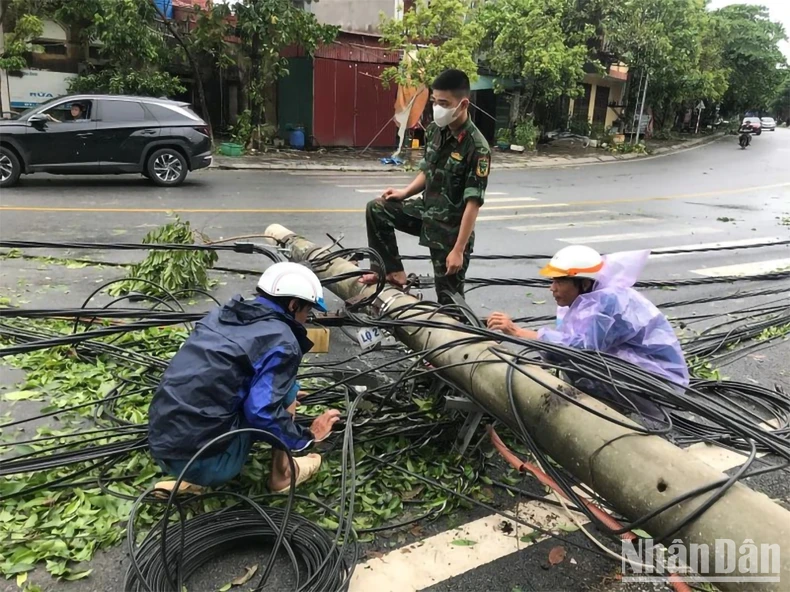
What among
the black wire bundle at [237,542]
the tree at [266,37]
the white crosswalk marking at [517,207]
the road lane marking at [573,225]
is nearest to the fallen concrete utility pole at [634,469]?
the black wire bundle at [237,542]

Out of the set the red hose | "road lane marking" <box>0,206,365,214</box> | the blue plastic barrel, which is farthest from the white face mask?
the blue plastic barrel

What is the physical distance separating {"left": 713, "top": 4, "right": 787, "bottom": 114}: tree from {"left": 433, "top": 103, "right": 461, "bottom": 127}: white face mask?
4262cm

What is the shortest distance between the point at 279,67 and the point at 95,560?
689 inches

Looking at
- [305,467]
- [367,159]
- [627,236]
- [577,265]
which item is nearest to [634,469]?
[577,265]

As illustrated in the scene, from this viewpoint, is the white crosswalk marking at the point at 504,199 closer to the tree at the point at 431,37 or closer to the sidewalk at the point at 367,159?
the sidewalk at the point at 367,159

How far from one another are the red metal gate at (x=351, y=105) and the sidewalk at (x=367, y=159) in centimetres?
76

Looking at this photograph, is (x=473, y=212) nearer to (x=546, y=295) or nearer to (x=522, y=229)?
(x=546, y=295)

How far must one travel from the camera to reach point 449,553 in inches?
107

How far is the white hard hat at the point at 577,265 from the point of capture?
307 cm

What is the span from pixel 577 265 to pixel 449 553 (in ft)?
4.74

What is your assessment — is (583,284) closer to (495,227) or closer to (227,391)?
(227,391)

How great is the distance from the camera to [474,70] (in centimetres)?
1948

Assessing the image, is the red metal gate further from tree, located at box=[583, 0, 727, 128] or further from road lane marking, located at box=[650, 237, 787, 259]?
road lane marking, located at box=[650, 237, 787, 259]

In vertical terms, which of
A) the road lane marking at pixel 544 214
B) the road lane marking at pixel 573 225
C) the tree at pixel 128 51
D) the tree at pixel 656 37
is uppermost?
the tree at pixel 656 37
